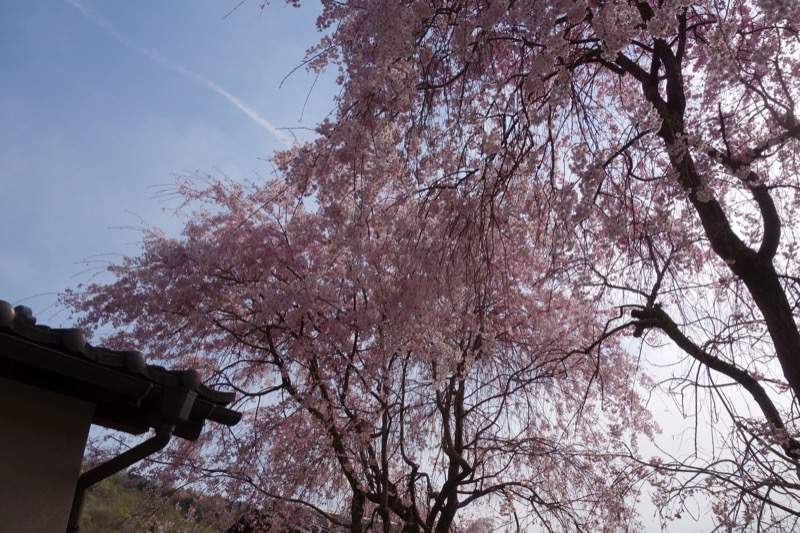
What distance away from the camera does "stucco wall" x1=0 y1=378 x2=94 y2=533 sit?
2.54 meters

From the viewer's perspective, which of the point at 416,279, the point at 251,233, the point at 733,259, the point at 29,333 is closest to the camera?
the point at 29,333

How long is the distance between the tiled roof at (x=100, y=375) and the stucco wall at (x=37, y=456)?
3.0 inches

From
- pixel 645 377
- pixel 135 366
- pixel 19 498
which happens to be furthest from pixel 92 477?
pixel 645 377

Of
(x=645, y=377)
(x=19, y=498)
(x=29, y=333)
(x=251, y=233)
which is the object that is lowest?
(x=19, y=498)

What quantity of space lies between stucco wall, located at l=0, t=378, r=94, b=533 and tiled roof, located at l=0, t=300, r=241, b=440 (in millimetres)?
76

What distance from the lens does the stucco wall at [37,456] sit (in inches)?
99.8

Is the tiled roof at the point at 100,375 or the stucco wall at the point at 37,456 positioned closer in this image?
the tiled roof at the point at 100,375

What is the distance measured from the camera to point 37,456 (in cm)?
265

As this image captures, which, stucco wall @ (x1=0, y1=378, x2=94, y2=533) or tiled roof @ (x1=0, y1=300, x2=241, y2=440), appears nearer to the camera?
tiled roof @ (x1=0, y1=300, x2=241, y2=440)

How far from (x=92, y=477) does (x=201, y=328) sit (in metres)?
4.26

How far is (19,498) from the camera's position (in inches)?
101

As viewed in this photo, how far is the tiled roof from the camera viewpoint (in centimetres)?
231

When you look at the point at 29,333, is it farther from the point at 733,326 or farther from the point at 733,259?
the point at 733,326

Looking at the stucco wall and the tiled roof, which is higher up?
the tiled roof
